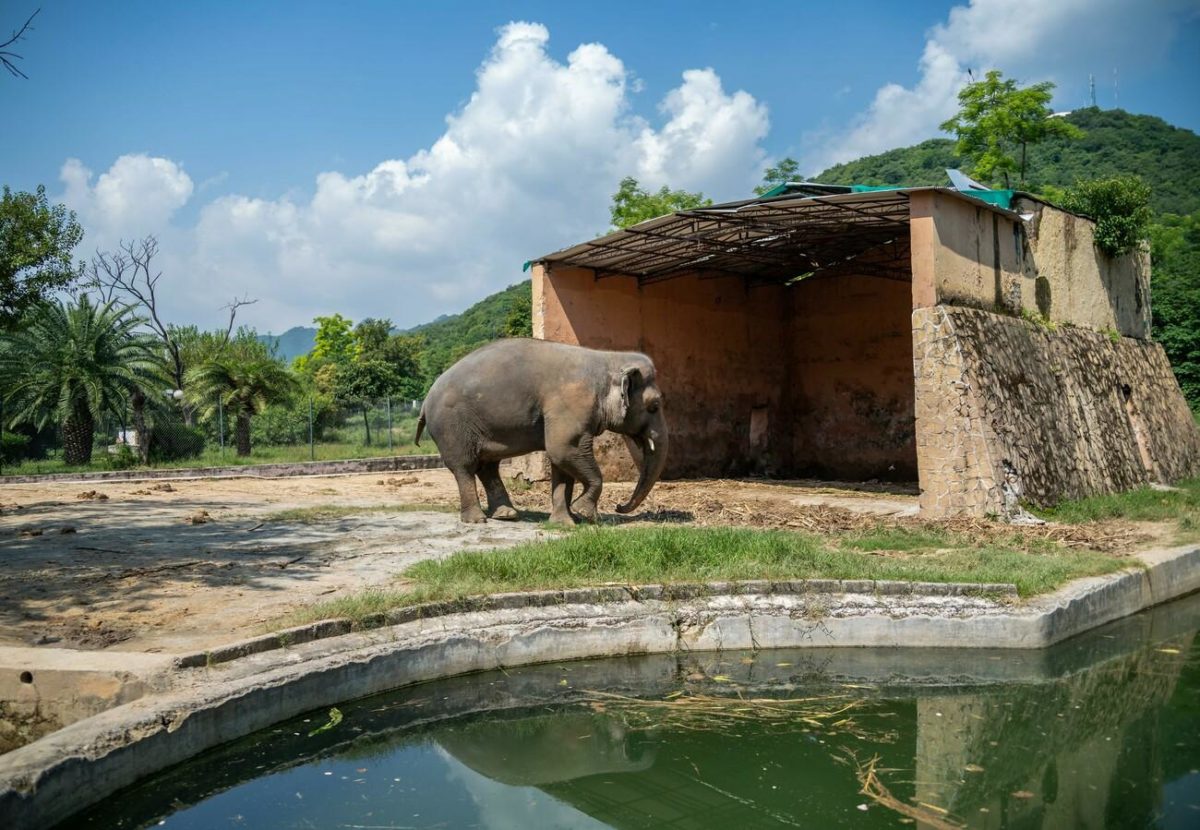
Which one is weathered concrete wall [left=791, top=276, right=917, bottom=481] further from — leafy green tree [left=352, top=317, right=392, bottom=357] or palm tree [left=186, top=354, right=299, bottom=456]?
leafy green tree [left=352, top=317, right=392, bottom=357]

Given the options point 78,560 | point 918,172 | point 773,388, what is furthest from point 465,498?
point 918,172

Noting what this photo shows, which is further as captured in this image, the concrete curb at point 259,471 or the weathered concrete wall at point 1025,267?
the concrete curb at point 259,471

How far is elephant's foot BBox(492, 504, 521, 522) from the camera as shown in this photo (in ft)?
39.9

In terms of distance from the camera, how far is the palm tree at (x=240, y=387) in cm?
Answer: 2886

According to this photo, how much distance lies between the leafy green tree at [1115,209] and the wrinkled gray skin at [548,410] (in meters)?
10.2

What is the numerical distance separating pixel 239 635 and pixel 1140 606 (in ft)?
26.2

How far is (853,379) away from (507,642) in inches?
638

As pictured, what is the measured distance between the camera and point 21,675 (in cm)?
516

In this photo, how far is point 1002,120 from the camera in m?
32.3

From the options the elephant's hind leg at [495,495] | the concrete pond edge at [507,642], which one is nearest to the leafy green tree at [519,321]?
the elephant's hind leg at [495,495]

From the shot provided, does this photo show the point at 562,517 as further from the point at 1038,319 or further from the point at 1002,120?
the point at 1002,120

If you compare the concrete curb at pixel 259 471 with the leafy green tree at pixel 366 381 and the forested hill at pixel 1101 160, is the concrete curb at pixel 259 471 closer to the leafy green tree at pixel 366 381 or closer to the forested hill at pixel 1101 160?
the leafy green tree at pixel 366 381

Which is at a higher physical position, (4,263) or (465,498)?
(4,263)

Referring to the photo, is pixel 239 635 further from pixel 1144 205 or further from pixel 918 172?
pixel 918 172
